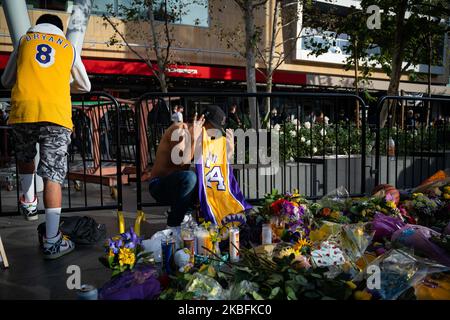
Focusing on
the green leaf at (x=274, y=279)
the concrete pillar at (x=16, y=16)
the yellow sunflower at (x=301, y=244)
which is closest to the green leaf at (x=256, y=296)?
the green leaf at (x=274, y=279)

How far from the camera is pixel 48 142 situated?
3.45 meters

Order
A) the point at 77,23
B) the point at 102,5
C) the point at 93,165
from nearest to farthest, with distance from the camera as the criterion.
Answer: the point at 77,23, the point at 93,165, the point at 102,5

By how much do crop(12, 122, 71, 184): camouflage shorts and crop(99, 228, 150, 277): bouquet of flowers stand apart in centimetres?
102

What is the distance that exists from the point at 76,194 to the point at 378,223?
492 centimetres

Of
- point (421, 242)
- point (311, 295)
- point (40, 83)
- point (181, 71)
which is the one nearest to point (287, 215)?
point (421, 242)

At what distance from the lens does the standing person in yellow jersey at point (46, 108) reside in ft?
11.0

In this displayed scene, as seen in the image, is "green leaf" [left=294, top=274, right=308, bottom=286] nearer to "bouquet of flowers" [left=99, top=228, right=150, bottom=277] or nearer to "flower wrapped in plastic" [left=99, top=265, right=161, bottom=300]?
"flower wrapped in plastic" [left=99, top=265, right=161, bottom=300]

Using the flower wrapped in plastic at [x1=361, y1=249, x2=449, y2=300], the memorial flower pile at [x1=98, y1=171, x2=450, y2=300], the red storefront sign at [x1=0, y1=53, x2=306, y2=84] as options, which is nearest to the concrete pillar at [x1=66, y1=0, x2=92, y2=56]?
the memorial flower pile at [x1=98, y1=171, x2=450, y2=300]

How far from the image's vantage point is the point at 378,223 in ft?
11.2

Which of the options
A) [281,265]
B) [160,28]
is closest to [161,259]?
[281,265]

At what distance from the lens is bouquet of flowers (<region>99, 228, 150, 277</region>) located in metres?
2.61

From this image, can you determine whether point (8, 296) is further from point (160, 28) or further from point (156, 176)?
point (160, 28)

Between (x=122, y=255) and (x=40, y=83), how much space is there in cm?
161

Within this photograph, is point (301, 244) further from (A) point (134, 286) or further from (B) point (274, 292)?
(A) point (134, 286)
